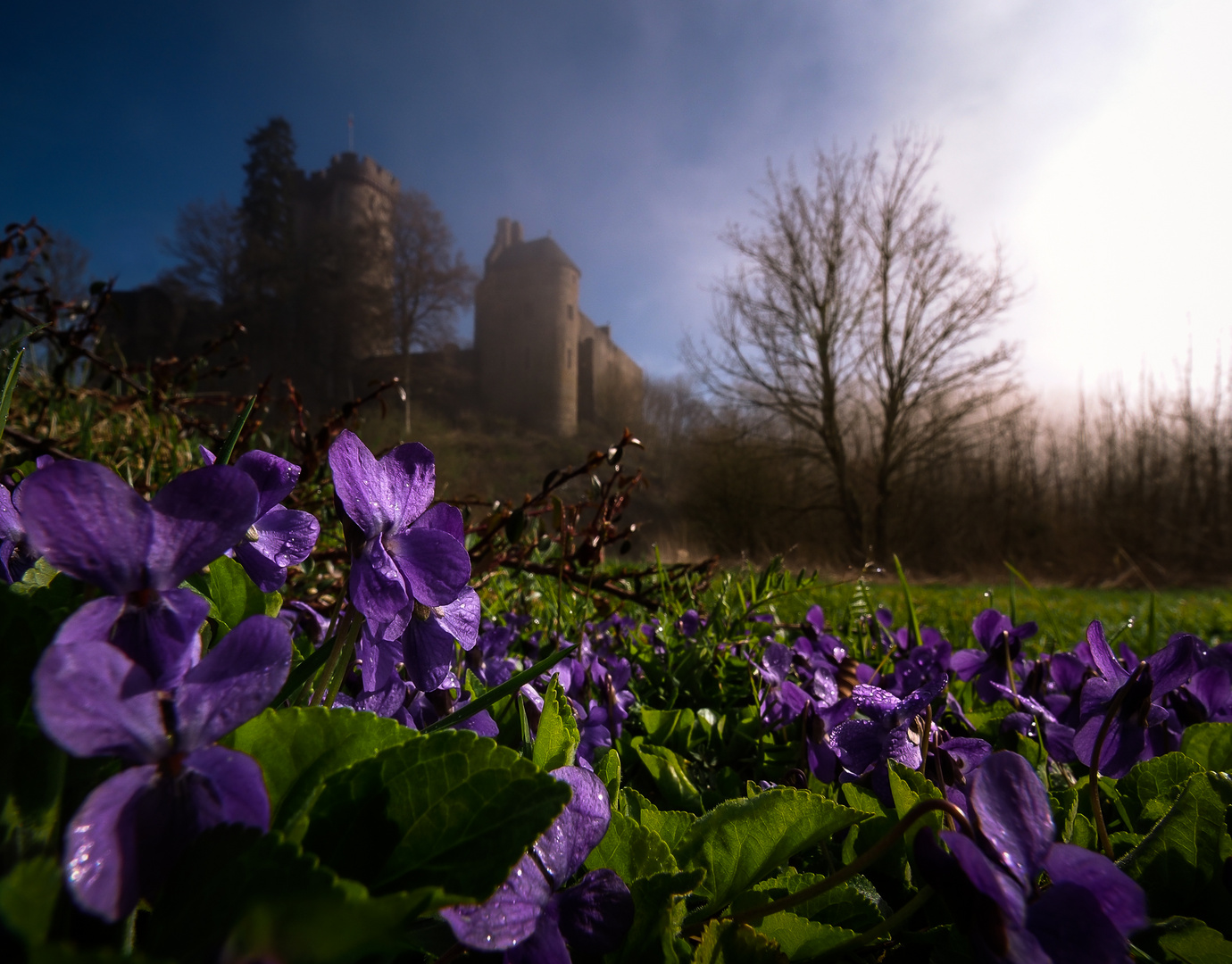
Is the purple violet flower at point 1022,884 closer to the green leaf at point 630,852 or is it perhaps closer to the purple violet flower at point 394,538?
the green leaf at point 630,852

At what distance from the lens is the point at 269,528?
1.82ft

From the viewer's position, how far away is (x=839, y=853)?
693mm

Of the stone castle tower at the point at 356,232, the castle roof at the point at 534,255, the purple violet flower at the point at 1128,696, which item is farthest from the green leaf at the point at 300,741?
the castle roof at the point at 534,255

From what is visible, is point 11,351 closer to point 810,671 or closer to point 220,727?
point 220,727

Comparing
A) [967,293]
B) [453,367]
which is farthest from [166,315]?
[967,293]

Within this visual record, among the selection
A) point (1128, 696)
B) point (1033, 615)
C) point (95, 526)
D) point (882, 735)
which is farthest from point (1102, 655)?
point (1033, 615)

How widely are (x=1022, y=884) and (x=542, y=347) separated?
38.3m

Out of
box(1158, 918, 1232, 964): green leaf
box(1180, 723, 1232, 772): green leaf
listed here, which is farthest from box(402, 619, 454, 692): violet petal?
box(1180, 723, 1232, 772): green leaf

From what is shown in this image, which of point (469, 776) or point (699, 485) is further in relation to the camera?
point (699, 485)

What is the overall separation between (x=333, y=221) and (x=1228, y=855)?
130ft

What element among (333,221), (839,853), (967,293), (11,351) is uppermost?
(333,221)

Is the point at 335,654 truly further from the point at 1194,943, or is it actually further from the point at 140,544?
the point at 1194,943

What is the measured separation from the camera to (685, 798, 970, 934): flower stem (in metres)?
0.38

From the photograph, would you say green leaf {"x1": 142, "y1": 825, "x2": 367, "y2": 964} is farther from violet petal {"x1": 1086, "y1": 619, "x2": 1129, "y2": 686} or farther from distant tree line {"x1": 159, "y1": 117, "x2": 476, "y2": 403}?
distant tree line {"x1": 159, "y1": 117, "x2": 476, "y2": 403}
